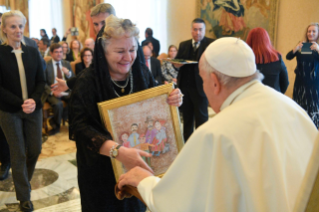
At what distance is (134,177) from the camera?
179 centimetres

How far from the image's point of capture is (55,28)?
1532cm

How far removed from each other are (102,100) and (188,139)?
677 millimetres

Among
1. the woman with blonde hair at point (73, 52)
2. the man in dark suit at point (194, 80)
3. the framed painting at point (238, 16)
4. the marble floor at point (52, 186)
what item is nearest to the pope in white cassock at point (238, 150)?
the marble floor at point (52, 186)

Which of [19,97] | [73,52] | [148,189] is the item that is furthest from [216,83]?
[73,52]

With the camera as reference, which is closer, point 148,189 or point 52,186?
point 148,189

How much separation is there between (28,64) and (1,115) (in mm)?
652

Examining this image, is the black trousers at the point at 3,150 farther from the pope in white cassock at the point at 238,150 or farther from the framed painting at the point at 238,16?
the framed painting at the point at 238,16

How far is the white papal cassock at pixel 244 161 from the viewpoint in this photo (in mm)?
1331

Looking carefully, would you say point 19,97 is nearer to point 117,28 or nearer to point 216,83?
point 117,28

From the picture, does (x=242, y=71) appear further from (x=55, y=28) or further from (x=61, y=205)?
(x=55, y=28)

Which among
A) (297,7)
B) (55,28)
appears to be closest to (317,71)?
(297,7)

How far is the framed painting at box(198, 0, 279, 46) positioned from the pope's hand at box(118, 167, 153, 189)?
8547 mm

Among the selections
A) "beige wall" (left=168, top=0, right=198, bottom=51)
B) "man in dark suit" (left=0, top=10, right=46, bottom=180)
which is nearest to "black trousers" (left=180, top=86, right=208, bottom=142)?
"man in dark suit" (left=0, top=10, right=46, bottom=180)

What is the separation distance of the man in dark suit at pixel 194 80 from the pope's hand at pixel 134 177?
408 centimetres
